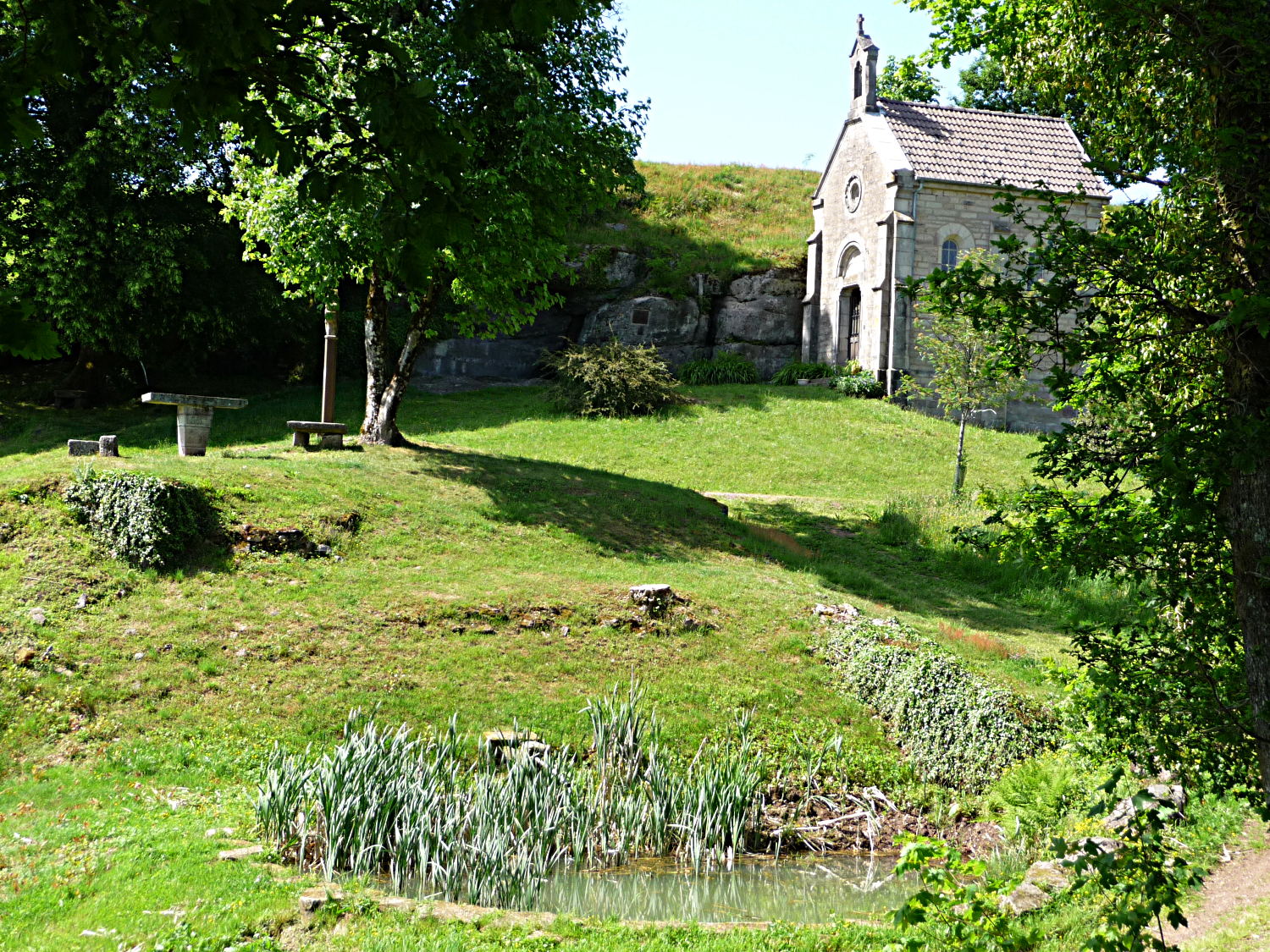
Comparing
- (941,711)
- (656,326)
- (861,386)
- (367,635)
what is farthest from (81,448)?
(861,386)

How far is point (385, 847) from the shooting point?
6590mm

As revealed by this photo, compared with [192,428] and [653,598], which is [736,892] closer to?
[653,598]

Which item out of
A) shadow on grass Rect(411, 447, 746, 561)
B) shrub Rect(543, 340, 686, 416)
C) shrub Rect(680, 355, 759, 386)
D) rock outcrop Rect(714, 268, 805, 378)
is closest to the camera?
shadow on grass Rect(411, 447, 746, 561)

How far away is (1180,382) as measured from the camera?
476 centimetres

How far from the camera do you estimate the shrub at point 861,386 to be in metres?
29.4


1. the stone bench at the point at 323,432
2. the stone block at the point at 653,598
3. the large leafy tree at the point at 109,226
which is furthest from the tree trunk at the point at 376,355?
the stone block at the point at 653,598

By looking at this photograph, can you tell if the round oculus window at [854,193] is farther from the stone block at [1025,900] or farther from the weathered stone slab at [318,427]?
the stone block at [1025,900]

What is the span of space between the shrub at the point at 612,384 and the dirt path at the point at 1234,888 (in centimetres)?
2034

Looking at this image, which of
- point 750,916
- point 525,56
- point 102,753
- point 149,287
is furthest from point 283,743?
point 149,287

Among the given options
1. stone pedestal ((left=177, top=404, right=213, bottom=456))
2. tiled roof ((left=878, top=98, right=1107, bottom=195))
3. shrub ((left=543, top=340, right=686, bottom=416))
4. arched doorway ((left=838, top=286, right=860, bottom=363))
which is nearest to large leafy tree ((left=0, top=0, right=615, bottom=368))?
stone pedestal ((left=177, top=404, right=213, bottom=456))

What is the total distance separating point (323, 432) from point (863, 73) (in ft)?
73.5

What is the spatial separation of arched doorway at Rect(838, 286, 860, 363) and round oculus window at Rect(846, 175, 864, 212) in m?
2.71

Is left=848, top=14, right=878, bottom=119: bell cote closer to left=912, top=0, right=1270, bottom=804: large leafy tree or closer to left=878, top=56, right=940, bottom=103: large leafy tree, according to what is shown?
left=878, top=56, right=940, bottom=103: large leafy tree

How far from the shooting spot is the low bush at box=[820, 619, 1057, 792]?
919 centimetres
